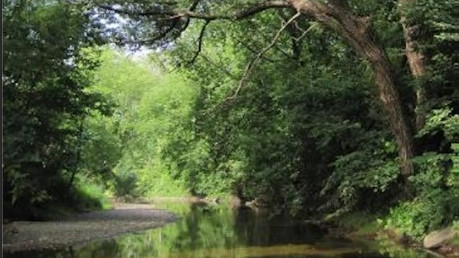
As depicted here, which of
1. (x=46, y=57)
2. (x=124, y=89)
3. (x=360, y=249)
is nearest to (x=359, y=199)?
(x=360, y=249)

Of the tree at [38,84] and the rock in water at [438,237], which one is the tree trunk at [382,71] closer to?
the rock in water at [438,237]

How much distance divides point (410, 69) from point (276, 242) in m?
5.70

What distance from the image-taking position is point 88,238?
1797 centimetres

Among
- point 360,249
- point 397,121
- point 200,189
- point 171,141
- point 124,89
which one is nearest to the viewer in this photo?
point 360,249

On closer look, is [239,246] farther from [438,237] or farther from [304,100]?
[304,100]

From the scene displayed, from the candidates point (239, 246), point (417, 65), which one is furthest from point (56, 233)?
point (417, 65)

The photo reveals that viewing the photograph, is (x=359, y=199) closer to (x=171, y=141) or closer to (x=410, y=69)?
(x=410, y=69)

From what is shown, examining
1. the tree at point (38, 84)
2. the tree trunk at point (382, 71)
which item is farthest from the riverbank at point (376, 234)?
the tree at point (38, 84)

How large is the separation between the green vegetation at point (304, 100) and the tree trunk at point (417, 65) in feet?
0.15

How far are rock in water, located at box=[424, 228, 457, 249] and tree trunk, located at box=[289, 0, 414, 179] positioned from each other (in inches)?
93.2

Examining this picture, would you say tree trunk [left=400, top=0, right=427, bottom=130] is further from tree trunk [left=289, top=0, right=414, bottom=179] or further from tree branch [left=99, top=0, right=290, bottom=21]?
tree branch [left=99, top=0, right=290, bottom=21]

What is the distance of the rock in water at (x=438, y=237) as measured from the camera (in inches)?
497

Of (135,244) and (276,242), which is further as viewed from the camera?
(135,244)

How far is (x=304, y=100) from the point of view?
19594mm
